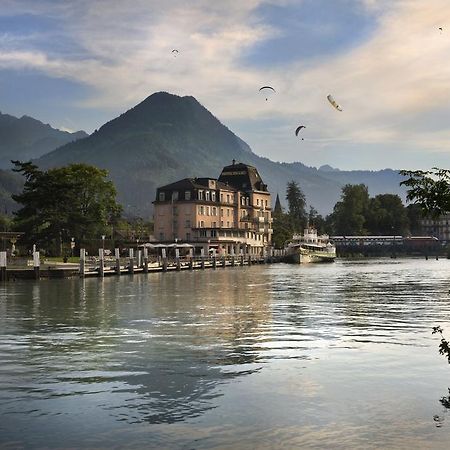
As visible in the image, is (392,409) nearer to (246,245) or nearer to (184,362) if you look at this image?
(184,362)

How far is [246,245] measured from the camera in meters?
149

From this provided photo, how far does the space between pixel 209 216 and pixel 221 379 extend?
123 meters

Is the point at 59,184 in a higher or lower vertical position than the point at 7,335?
higher

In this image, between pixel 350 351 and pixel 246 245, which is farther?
pixel 246 245

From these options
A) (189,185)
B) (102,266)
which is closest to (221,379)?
(102,266)

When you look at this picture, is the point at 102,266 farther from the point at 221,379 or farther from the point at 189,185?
the point at 189,185

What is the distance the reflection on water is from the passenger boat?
350ft

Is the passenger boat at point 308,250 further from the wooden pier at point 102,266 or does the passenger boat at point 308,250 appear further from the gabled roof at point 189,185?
the gabled roof at point 189,185

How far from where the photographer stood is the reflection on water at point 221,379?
13.0m

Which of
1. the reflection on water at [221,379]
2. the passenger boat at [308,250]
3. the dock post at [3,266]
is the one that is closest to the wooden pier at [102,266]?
the dock post at [3,266]

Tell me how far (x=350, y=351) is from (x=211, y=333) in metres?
6.51

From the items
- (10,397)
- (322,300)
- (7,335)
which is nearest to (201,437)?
(10,397)

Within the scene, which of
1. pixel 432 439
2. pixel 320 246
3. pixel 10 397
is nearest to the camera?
pixel 432 439

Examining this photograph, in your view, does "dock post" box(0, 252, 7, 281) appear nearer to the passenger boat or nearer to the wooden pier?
the wooden pier
